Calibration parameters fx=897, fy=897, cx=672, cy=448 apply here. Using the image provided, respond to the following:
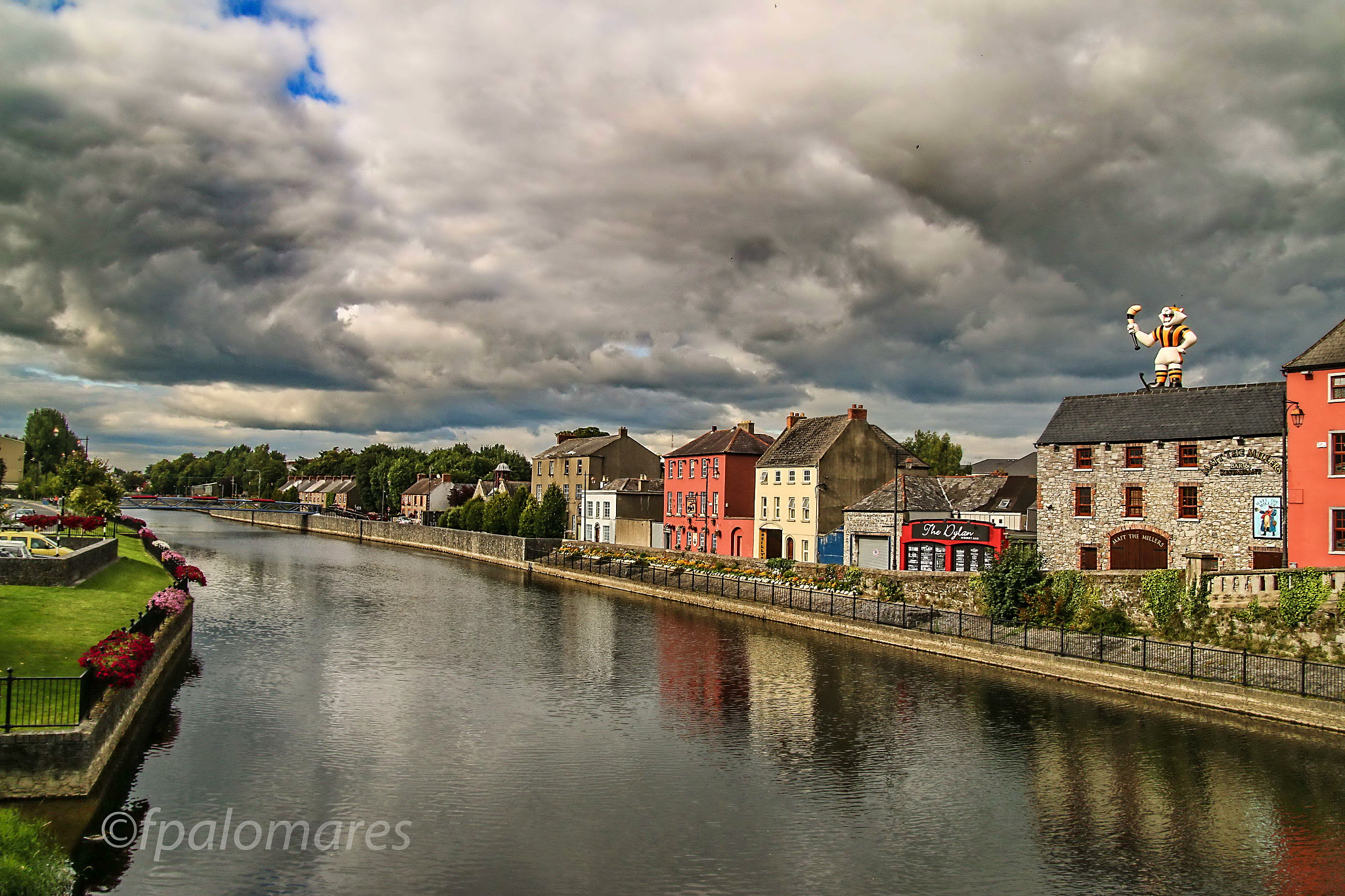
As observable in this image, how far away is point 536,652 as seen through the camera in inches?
1549

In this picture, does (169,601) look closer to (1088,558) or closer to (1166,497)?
(1088,558)

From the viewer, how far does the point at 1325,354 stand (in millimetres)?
37188

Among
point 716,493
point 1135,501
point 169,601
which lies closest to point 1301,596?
point 1135,501

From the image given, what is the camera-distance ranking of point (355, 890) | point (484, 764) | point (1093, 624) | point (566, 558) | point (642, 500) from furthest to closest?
point (642, 500), point (566, 558), point (1093, 624), point (484, 764), point (355, 890)

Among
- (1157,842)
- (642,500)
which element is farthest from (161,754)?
(642,500)

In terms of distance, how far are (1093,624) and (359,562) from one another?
230 feet

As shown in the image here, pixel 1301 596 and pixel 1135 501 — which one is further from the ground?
pixel 1135 501

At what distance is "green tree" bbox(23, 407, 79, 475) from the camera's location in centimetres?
16488

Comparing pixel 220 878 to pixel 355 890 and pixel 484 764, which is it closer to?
pixel 355 890

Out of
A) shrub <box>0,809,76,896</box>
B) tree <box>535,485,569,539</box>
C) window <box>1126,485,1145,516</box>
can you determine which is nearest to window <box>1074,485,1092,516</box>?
window <box>1126,485,1145,516</box>

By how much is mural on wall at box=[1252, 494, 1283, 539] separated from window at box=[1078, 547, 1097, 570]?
6968mm

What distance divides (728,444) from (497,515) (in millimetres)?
33437

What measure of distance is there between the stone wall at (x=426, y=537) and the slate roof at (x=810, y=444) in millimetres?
25823

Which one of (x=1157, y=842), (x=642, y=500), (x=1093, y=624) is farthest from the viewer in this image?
(x=642, y=500)
